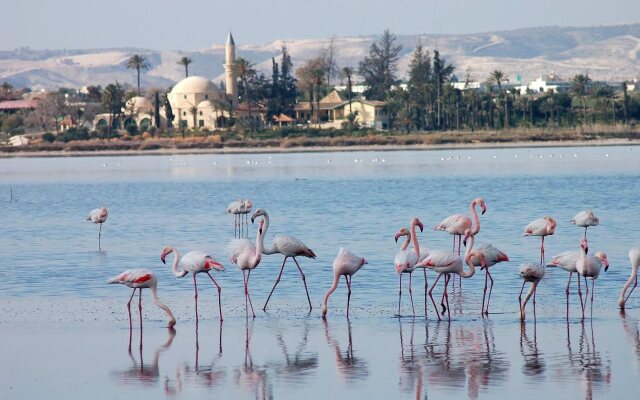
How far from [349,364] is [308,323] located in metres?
2.71

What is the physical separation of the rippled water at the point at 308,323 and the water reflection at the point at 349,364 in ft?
0.08

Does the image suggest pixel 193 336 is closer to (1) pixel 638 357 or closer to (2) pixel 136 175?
(1) pixel 638 357

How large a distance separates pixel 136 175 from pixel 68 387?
57972 mm

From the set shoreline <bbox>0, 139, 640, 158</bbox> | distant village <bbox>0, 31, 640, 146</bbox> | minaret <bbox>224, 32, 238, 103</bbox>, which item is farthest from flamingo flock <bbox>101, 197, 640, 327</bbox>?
minaret <bbox>224, 32, 238, 103</bbox>

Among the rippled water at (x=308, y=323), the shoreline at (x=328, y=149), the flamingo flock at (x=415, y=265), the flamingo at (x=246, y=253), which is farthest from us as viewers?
the shoreline at (x=328, y=149)

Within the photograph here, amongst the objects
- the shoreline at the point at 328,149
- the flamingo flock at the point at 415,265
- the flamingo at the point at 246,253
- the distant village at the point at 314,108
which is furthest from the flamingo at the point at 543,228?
the distant village at the point at 314,108

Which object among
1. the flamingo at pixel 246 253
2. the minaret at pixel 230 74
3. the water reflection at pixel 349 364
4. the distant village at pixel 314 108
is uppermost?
the minaret at pixel 230 74

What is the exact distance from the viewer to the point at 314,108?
441 feet

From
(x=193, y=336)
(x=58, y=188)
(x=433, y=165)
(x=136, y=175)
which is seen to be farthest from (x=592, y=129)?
(x=193, y=336)

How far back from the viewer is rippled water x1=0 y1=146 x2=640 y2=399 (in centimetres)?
1188

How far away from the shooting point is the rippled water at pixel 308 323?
11.9m

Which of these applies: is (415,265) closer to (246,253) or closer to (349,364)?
(246,253)

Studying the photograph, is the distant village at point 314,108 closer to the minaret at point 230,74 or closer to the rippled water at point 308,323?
the minaret at point 230,74

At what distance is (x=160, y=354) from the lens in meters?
13.6
